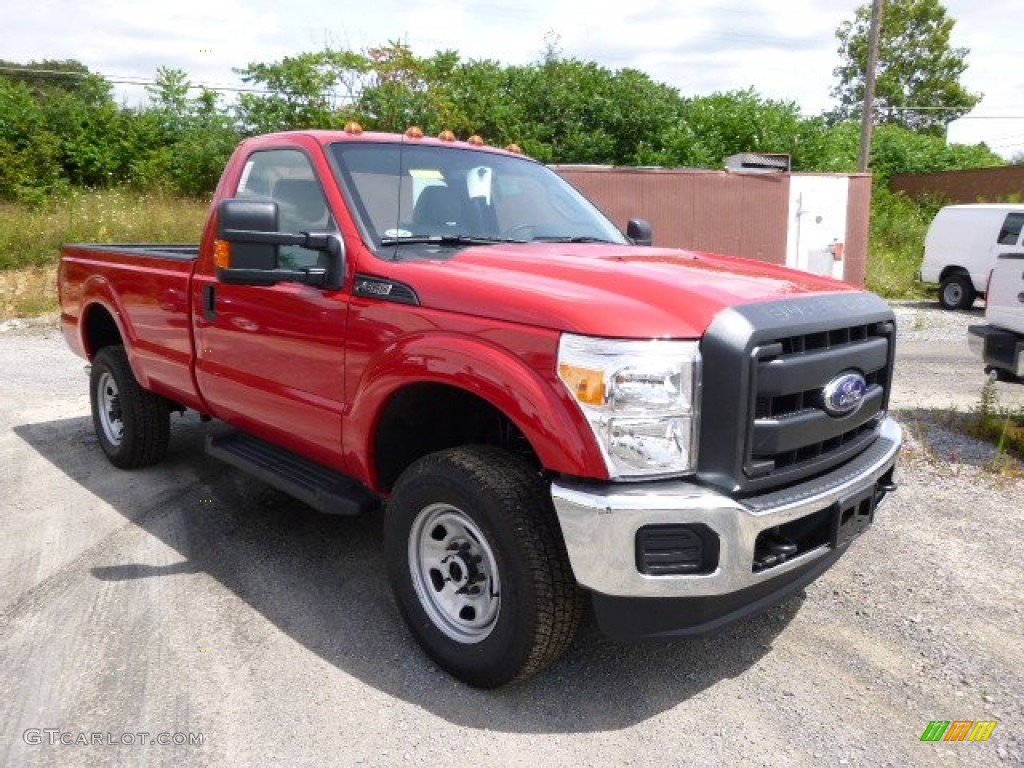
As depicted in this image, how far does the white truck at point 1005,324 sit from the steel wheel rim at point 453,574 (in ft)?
15.9

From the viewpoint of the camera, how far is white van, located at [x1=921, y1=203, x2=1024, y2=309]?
51.3ft

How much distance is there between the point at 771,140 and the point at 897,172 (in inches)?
404

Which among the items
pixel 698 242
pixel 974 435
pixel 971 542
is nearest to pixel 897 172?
pixel 698 242

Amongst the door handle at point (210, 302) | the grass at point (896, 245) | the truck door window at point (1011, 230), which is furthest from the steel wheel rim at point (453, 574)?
the grass at point (896, 245)

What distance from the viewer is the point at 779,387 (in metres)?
2.70

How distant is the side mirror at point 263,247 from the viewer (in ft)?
10.4

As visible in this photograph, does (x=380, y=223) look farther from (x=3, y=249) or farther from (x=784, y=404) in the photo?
(x=3, y=249)

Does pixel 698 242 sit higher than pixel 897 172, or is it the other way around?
pixel 897 172

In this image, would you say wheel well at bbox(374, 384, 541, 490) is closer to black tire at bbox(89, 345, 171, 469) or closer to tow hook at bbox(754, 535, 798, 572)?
tow hook at bbox(754, 535, 798, 572)

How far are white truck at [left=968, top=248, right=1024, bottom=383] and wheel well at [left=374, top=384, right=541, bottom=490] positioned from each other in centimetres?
454

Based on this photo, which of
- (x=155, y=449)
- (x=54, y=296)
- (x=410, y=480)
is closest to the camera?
(x=410, y=480)

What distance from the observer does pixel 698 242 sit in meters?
16.3

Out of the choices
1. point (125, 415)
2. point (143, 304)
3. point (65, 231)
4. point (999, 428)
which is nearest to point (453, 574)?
point (143, 304)

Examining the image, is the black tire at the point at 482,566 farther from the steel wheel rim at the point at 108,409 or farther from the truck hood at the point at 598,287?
the steel wheel rim at the point at 108,409
